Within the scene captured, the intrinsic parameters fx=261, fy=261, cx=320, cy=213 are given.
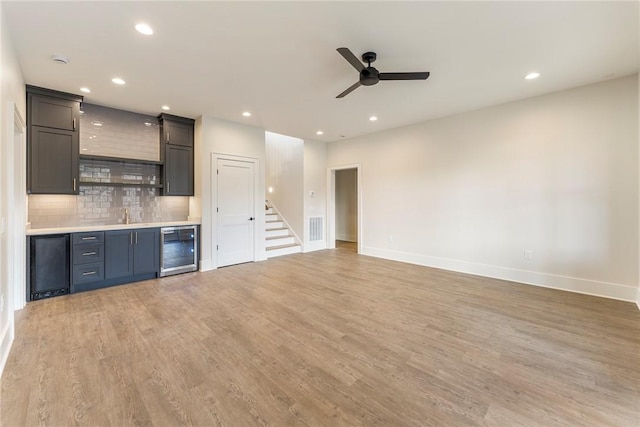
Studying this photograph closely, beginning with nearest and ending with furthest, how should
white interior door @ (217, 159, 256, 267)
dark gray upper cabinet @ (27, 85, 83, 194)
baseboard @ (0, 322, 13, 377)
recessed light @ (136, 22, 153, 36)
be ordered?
baseboard @ (0, 322, 13, 377)
recessed light @ (136, 22, 153, 36)
dark gray upper cabinet @ (27, 85, 83, 194)
white interior door @ (217, 159, 256, 267)

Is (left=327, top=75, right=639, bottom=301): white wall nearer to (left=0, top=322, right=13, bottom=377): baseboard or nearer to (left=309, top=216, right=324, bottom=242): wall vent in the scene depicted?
(left=309, top=216, right=324, bottom=242): wall vent

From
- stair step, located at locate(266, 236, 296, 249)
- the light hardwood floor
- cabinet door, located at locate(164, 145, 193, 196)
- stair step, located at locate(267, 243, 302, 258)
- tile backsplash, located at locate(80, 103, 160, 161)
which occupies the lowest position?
the light hardwood floor

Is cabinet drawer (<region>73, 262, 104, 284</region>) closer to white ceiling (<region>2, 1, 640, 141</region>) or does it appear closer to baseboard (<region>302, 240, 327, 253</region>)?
white ceiling (<region>2, 1, 640, 141</region>)

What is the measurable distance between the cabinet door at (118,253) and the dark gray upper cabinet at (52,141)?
870 millimetres

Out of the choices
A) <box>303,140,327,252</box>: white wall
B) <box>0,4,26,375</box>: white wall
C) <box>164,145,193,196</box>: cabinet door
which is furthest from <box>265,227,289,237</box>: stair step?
<box>0,4,26,375</box>: white wall

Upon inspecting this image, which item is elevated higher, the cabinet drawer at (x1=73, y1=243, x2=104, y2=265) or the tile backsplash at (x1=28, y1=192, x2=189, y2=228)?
the tile backsplash at (x1=28, y1=192, x2=189, y2=228)

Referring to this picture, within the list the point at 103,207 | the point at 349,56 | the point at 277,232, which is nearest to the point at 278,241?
the point at 277,232

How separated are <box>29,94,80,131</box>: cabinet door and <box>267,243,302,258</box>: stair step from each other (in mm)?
3942

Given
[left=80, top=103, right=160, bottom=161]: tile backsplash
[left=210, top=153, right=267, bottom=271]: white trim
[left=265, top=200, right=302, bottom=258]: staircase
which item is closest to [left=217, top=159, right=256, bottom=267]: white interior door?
[left=210, top=153, right=267, bottom=271]: white trim

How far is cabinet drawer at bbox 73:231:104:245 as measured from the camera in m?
3.62

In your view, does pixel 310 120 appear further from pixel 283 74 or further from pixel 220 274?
pixel 220 274

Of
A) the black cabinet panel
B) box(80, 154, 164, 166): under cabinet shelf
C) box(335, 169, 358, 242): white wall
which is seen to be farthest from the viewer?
box(335, 169, 358, 242): white wall

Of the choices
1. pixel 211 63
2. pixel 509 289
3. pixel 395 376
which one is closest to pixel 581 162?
pixel 509 289

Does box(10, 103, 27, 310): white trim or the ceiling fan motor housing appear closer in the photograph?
the ceiling fan motor housing
